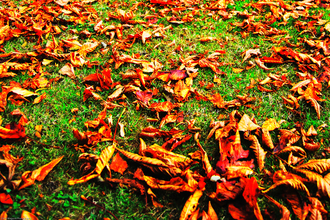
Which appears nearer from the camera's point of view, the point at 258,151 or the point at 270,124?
the point at 258,151

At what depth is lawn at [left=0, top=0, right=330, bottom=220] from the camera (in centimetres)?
151

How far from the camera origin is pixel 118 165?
167 centimetres

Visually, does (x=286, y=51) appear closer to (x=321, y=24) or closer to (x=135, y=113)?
(x=321, y=24)

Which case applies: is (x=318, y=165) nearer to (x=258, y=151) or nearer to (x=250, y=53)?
(x=258, y=151)

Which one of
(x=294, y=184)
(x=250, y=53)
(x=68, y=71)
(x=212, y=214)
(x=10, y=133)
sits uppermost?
(x=250, y=53)

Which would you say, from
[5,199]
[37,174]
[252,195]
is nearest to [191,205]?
[252,195]

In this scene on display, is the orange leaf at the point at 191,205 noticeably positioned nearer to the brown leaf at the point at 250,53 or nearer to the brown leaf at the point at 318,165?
the brown leaf at the point at 318,165

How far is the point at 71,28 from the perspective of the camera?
2.95 m

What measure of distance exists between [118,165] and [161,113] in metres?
0.62

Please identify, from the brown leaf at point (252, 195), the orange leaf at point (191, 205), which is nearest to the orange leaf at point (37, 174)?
the orange leaf at point (191, 205)

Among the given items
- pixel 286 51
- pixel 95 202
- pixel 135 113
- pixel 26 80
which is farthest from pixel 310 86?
pixel 26 80

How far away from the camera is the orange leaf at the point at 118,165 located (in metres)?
1.65

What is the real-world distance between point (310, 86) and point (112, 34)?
7.69 feet

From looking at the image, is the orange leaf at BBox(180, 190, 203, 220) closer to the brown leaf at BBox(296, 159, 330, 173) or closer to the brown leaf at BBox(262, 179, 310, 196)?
the brown leaf at BBox(262, 179, 310, 196)
